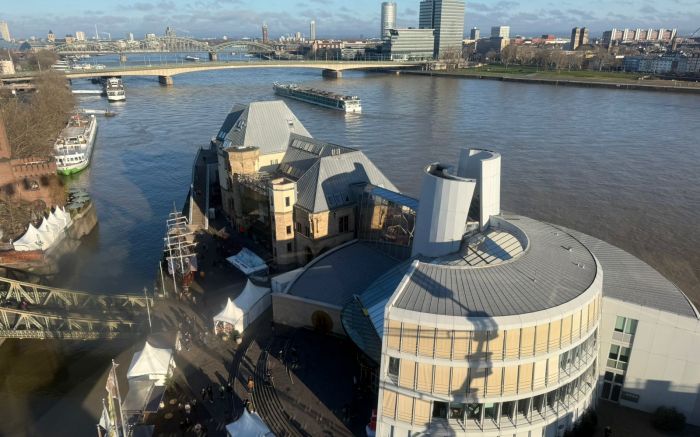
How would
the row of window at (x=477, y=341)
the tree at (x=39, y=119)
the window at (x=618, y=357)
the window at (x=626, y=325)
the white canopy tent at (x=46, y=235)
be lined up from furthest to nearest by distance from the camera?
the tree at (x=39, y=119) < the white canopy tent at (x=46, y=235) < the window at (x=618, y=357) < the window at (x=626, y=325) < the row of window at (x=477, y=341)

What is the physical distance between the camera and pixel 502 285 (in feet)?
98.3

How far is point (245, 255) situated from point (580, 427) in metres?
35.3

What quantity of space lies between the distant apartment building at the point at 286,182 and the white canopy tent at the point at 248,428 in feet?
76.2

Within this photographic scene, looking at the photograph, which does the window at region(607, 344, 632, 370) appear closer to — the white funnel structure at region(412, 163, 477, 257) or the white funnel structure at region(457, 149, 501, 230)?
the white funnel structure at region(457, 149, 501, 230)

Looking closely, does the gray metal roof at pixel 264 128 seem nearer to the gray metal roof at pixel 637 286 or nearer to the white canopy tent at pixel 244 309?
the white canopy tent at pixel 244 309

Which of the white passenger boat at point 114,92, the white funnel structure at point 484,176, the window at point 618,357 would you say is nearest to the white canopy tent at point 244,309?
the white funnel structure at point 484,176

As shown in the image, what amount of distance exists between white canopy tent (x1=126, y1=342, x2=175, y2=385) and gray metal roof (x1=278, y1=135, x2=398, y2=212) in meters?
20.3

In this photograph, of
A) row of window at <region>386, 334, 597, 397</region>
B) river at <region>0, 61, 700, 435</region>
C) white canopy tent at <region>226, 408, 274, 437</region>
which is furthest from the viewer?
river at <region>0, 61, 700, 435</region>

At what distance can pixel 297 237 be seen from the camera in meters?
53.2

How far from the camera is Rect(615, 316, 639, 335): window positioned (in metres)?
33.2

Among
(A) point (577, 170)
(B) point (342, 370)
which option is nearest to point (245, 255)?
(B) point (342, 370)

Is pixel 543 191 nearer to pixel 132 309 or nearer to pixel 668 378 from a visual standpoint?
pixel 668 378

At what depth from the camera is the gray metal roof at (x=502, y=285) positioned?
28203mm

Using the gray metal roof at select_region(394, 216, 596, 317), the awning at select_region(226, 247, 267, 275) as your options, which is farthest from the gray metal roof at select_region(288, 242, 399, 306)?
the gray metal roof at select_region(394, 216, 596, 317)
